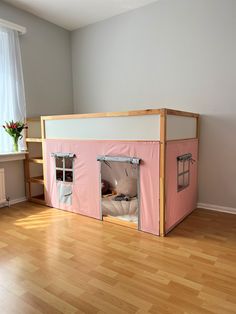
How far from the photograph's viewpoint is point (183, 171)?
2803 mm

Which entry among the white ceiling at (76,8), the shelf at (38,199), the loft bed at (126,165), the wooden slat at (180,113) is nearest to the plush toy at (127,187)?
the loft bed at (126,165)

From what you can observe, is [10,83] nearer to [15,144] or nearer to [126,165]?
[15,144]

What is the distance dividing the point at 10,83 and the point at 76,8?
1447 millimetres

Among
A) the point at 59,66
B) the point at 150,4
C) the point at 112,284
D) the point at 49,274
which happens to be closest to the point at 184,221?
the point at 112,284

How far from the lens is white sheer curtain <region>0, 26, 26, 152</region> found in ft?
10.8

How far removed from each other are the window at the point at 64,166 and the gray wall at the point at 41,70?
757 mm

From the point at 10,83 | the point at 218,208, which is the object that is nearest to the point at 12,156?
the point at 10,83

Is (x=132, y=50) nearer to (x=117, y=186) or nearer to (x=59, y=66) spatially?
(x=59, y=66)

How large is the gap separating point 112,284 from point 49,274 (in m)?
0.49

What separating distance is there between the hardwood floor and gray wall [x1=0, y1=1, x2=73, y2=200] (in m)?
1.03

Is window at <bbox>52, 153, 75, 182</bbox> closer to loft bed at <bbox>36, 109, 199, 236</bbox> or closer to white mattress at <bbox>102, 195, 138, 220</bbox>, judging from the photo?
loft bed at <bbox>36, 109, 199, 236</bbox>

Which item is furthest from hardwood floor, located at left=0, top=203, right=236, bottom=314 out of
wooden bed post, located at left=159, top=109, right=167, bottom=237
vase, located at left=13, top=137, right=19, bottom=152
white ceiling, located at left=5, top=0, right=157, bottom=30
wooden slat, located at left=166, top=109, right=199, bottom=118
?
white ceiling, located at left=5, top=0, right=157, bottom=30

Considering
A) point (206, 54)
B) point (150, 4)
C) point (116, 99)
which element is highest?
point (150, 4)

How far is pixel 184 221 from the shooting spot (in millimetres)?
2744
